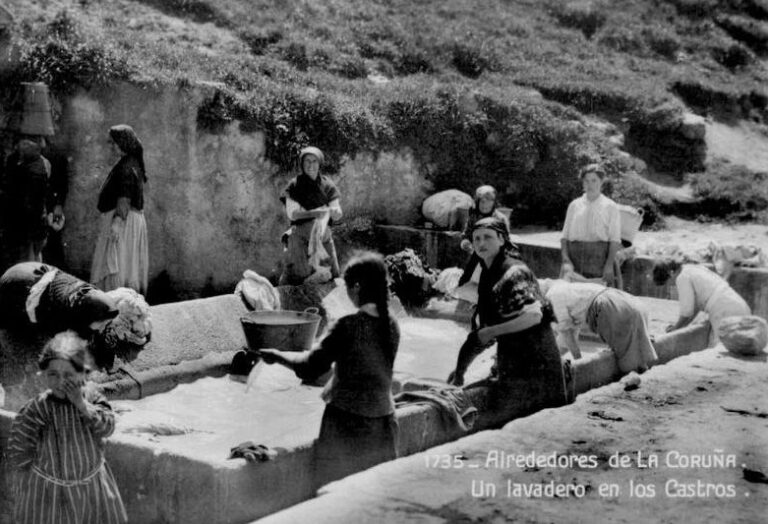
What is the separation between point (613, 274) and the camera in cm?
964

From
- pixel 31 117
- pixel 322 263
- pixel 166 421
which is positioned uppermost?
pixel 31 117

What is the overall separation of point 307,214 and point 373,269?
5269 mm

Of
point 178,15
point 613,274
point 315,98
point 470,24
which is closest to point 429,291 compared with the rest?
point 613,274

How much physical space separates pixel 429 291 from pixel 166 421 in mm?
5113

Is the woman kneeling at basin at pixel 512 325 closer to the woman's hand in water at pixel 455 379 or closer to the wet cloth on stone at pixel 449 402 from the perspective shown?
the woman's hand in water at pixel 455 379

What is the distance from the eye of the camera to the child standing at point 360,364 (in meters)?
4.56

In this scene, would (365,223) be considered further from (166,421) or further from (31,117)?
(166,421)

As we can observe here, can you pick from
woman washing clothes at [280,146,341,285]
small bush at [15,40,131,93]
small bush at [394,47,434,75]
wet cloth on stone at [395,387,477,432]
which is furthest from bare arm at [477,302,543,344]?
small bush at [394,47,434,75]

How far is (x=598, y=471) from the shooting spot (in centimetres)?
511

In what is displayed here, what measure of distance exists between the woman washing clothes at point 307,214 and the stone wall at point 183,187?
7.32 ft

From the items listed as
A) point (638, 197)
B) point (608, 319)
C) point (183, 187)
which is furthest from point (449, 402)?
point (638, 197)

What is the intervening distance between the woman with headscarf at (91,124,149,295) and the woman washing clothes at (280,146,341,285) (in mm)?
1473

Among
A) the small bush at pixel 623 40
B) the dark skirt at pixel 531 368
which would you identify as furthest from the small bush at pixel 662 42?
the dark skirt at pixel 531 368

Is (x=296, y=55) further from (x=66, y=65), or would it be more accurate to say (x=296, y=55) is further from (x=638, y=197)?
(x=638, y=197)
